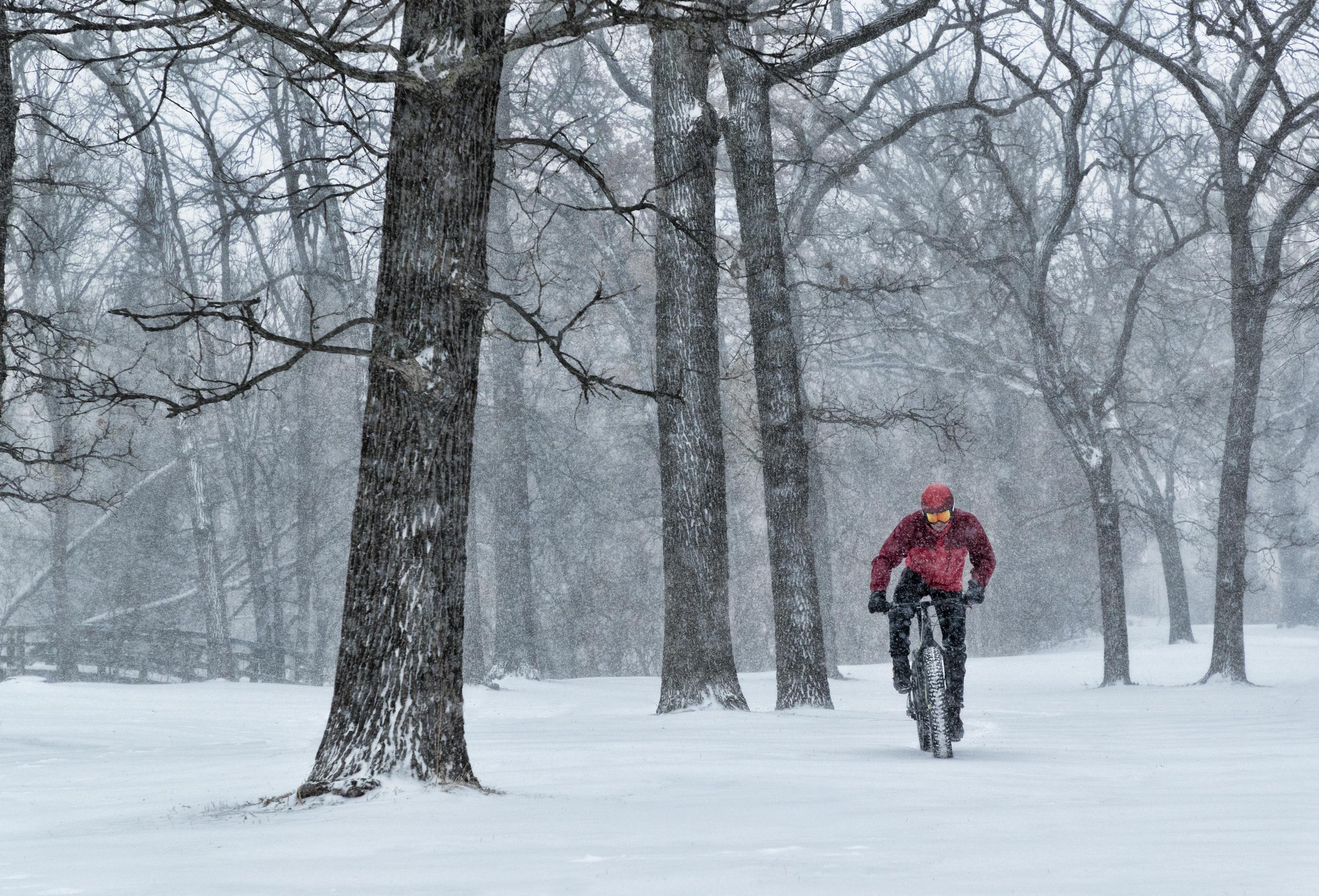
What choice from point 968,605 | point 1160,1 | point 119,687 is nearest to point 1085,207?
point 1160,1

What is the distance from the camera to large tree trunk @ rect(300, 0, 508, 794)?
662 cm

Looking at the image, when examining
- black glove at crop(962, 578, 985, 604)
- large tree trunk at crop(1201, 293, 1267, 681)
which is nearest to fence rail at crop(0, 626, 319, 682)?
large tree trunk at crop(1201, 293, 1267, 681)

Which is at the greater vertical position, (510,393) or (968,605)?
(510,393)

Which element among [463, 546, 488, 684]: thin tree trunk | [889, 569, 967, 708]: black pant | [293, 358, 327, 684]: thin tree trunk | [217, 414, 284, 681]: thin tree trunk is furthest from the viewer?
[293, 358, 327, 684]: thin tree trunk

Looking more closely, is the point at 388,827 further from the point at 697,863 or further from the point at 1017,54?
the point at 1017,54

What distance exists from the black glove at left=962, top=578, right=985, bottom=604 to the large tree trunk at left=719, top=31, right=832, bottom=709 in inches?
201

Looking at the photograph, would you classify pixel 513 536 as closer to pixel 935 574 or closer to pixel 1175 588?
pixel 935 574

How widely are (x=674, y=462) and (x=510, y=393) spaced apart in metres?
11.0

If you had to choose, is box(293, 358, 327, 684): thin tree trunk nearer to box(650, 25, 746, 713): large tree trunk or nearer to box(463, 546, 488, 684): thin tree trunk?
box(463, 546, 488, 684): thin tree trunk

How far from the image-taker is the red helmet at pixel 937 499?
27.8 ft

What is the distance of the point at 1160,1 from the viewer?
61.7 feet

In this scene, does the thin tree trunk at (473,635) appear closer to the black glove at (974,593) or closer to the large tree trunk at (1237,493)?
the large tree trunk at (1237,493)

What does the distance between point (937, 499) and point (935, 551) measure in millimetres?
440

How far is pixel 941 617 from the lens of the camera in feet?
29.5
